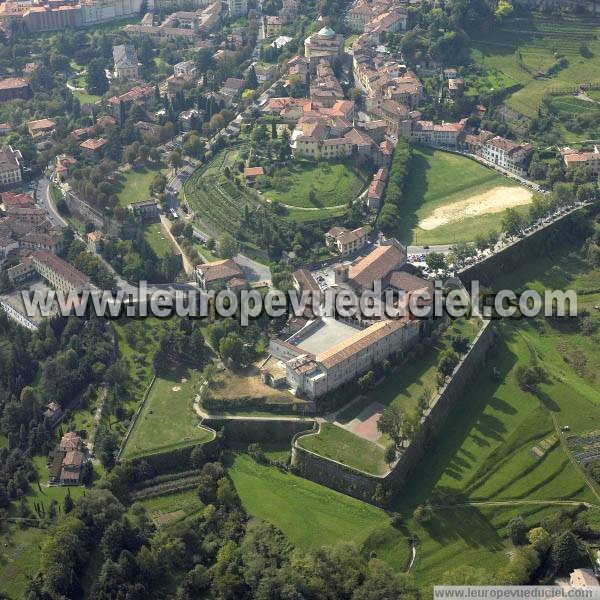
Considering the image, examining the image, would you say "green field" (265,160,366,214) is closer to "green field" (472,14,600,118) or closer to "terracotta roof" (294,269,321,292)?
"terracotta roof" (294,269,321,292)

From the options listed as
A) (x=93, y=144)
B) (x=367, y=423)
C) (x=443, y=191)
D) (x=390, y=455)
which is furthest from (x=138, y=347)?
(x=443, y=191)

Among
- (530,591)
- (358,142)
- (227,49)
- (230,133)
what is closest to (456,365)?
(530,591)

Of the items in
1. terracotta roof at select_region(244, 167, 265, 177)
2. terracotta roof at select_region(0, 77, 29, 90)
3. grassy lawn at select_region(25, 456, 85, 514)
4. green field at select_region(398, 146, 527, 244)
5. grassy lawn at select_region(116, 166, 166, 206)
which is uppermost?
terracotta roof at select_region(0, 77, 29, 90)

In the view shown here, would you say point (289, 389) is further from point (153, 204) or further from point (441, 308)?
point (153, 204)

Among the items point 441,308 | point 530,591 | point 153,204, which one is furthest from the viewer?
point 153,204

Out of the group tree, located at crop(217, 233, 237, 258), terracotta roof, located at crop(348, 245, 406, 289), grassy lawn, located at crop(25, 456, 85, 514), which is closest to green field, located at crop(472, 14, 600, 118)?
terracotta roof, located at crop(348, 245, 406, 289)

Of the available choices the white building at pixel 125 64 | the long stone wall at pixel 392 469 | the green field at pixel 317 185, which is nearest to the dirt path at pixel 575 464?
the long stone wall at pixel 392 469
